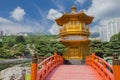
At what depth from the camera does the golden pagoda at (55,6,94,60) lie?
21.9m

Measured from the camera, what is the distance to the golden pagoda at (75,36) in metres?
21.9

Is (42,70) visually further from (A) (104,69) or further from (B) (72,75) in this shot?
(A) (104,69)

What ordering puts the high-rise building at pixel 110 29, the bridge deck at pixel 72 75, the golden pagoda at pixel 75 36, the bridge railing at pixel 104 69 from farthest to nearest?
the high-rise building at pixel 110 29, the golden pagoda at pixel 75 36, the bridge deck at pixel 72 75, the bridge railing at pixel 104 69

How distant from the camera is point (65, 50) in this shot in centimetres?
2100

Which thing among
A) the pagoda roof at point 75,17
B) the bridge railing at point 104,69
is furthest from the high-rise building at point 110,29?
the bridge railing at point 104,69

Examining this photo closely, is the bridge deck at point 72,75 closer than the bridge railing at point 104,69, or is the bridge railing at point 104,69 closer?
the bridge railing at point 104,69

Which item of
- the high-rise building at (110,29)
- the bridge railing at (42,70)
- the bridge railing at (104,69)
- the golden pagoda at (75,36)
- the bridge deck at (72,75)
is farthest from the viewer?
the high-rise building at (110,29)

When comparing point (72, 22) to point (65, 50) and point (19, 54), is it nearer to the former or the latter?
point (65, 50)

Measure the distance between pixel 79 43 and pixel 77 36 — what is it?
3.17ft

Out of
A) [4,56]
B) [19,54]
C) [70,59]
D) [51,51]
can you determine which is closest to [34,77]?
[51,51]

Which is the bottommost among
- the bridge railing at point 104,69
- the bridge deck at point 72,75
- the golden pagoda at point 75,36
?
the bridge deck at point 72,75

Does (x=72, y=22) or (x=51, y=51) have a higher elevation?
(x=72, y=22)

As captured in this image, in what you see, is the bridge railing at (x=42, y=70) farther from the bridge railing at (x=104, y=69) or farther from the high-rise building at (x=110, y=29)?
the high-rise building at (x=110, y=29)

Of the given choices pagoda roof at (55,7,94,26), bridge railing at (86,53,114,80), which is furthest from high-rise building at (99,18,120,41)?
bridge railing at (86,53,114,80)
